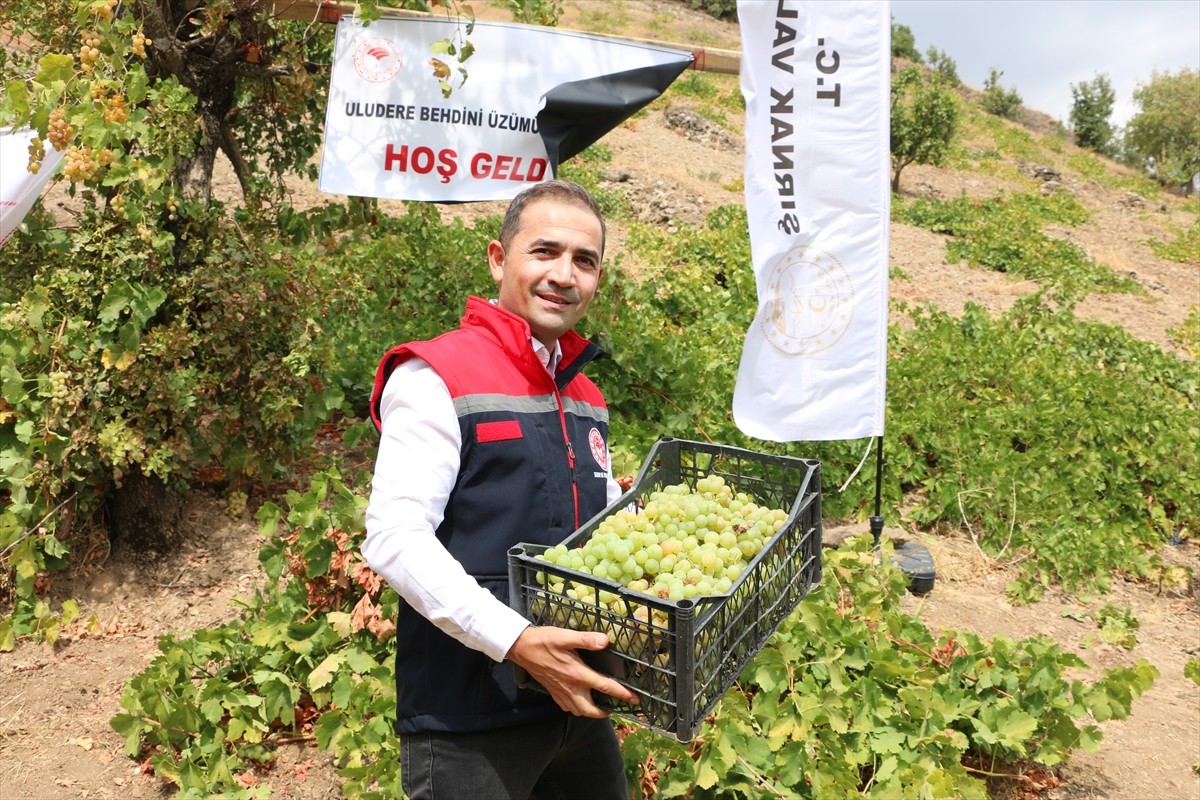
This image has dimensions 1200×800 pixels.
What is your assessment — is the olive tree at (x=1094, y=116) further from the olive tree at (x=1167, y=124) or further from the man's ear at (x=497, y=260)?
the man's ear at (x=497, y=260)

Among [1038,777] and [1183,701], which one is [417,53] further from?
[1183,701]

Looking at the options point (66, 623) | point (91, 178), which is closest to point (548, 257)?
point (91, 178)

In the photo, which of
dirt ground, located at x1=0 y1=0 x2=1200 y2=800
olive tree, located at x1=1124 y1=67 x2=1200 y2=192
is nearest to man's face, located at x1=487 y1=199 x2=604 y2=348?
dirt ground, located at x1=0 y1=0 x2=1200 y2=800

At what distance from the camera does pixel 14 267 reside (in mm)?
3773

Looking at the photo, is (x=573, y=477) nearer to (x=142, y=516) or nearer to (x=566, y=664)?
(x=566, y=664)

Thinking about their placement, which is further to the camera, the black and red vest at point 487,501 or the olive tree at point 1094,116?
the olive tree at point 1094,116

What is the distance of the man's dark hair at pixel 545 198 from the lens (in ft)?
6.00

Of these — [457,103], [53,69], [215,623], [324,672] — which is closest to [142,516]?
[215,623]

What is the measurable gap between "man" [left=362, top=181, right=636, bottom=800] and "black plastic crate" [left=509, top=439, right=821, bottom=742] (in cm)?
5

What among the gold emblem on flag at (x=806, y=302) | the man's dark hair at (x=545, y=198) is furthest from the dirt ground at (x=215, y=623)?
the man's dark hair at (x=545, y=198)

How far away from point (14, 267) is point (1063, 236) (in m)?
16.4

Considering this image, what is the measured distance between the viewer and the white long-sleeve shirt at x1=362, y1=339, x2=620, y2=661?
4.82ft

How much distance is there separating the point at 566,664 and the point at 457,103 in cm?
302

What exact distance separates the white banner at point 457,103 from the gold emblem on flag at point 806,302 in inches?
45.0
